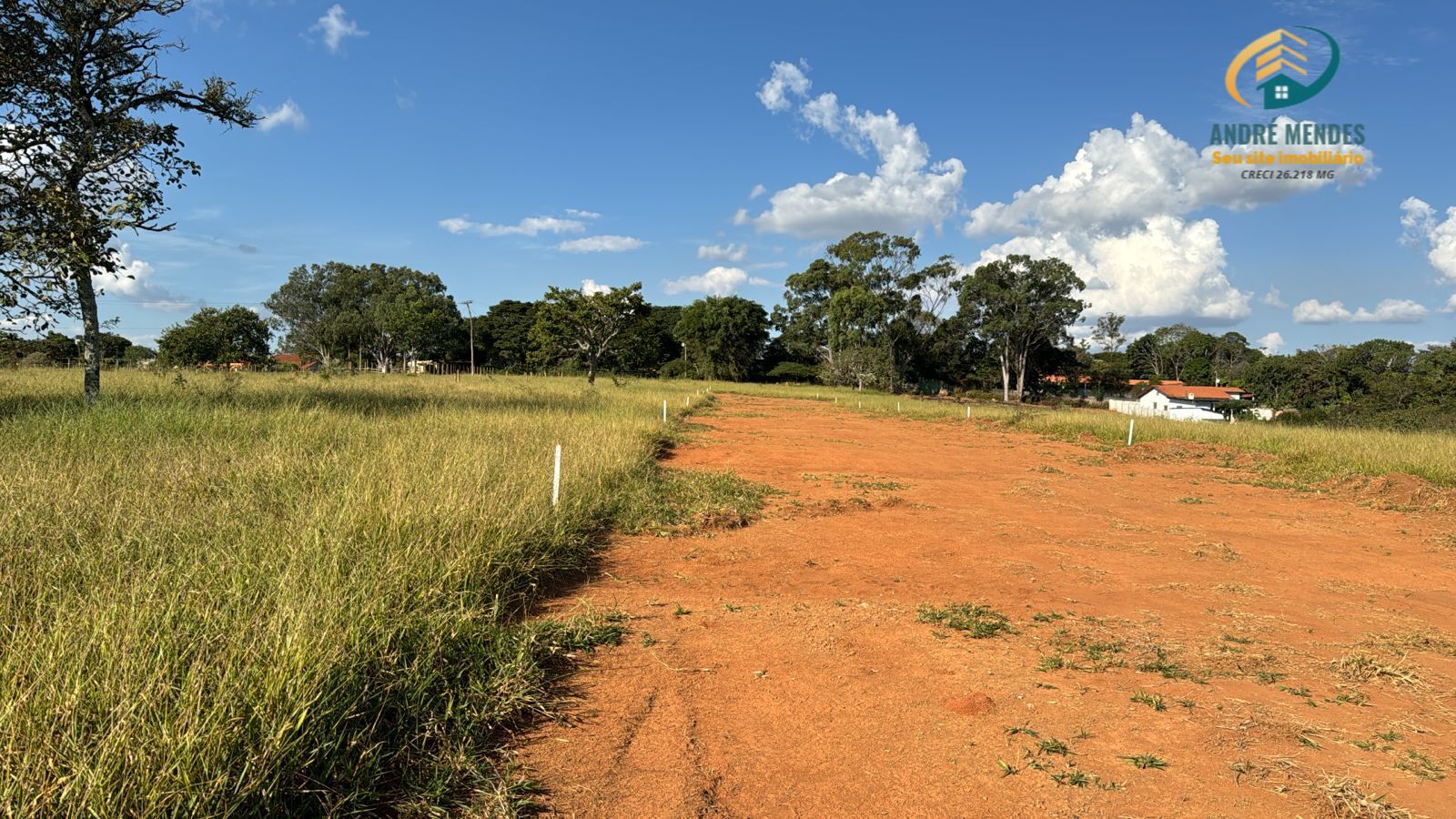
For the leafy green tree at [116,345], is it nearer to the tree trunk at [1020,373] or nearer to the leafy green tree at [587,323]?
the leafy green tree at [587,323]

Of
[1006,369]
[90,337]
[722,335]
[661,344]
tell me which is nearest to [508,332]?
[661,344]

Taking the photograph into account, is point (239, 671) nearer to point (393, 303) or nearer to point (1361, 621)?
point (1361, 621)

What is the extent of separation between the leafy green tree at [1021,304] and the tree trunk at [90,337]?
53598mm

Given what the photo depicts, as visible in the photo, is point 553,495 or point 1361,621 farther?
point 553,495

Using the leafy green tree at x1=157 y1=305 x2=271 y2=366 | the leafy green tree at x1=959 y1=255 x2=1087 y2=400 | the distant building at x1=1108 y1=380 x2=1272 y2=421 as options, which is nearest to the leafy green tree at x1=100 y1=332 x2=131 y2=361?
the leafy green tree at x1=157 y1=305 x2=271 y2=366

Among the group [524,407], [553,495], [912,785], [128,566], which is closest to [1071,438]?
[524,407]

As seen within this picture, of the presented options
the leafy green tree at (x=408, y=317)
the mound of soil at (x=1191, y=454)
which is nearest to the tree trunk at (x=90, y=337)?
the mound of soil at (x=1191, y=454)

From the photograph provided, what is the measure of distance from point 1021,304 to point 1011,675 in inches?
2131

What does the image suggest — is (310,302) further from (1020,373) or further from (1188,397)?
(1188,397)

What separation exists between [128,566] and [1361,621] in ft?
27.4

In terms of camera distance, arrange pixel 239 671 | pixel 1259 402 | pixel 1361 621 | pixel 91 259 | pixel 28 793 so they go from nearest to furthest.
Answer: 1. pixel 28 793
2. pixel 239 671
3. pixel 1361 621
4. pixel 91 259
5. pixel 1259 402

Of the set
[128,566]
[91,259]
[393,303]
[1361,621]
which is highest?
[393,303]

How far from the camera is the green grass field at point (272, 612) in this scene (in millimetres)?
2137

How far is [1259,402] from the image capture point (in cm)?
5766
